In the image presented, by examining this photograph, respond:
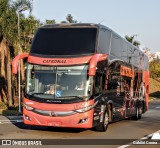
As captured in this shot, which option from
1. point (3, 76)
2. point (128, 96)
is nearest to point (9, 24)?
point (3, 76)

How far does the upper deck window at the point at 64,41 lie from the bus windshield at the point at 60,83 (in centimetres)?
60

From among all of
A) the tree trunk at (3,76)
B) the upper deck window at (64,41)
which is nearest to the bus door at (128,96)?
the upper deck window at (64,41)

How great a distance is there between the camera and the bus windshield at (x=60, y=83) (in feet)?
48.8

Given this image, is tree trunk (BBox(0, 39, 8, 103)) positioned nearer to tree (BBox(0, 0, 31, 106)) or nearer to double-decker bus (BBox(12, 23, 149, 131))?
tree (BBox(0, 0, 31, 106))

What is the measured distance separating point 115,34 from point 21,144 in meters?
7.93

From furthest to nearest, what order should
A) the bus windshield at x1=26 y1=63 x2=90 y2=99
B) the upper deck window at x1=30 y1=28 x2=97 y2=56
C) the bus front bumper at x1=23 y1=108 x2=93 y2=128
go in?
the upper deck window at x1=30 y1=28 x2=97 y2=56
the bus windshield at x1=26 y1=63 x2=90 y2=99
the bus front bumper at x1=23 y1=108 x2=93 y2=128

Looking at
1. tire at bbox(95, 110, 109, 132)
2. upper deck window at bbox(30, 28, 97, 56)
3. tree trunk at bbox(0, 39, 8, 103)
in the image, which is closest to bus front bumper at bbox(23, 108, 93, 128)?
tire at bbox(95, 110, 109, 132)

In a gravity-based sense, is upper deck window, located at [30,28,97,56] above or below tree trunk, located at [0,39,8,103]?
above

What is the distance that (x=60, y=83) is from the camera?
1502 cm

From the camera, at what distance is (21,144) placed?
12438mm

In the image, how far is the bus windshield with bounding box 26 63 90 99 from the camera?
14875mm

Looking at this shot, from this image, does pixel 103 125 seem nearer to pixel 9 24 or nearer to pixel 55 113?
pixel 55 113

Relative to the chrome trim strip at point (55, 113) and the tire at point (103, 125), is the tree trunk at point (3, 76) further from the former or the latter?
the chrome trim strip at point (55, 113)

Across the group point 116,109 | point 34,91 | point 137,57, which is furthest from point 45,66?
point 137,57
